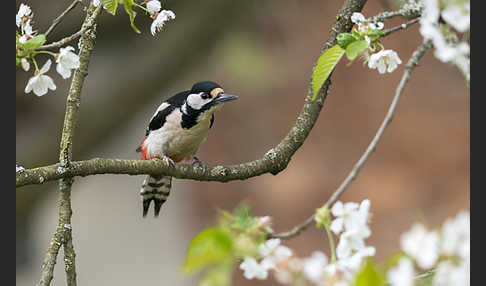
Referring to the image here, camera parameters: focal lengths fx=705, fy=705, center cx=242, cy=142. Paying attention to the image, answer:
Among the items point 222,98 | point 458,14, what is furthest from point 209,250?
point 222,98

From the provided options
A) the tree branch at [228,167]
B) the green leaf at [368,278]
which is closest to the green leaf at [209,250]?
the green leaf at [368,278]

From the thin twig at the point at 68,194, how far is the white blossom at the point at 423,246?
3.17ft

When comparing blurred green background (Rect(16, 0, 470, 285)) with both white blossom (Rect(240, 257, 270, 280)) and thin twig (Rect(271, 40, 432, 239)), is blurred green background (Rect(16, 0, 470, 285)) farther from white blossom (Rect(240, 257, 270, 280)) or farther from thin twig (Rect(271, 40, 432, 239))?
white blossom (Rect(240, 257, 270, 280))

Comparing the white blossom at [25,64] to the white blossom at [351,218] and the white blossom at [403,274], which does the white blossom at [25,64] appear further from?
the white blossom at [403,274]

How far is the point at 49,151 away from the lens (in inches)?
192

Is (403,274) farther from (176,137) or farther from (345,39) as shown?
(176,137)

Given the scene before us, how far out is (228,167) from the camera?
1992 millimetres

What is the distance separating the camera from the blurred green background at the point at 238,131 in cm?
499

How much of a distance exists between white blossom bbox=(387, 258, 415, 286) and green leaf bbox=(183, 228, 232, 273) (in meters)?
0.22

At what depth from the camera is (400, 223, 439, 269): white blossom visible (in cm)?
94

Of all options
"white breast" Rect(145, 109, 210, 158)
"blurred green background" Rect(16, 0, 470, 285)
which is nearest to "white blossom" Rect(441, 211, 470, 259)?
"white breast" Rect(145, 109, 210, 158)

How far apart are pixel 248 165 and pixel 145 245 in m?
5.26

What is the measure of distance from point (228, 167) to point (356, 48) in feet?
2.16

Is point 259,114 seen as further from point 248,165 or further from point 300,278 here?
point 300,278
